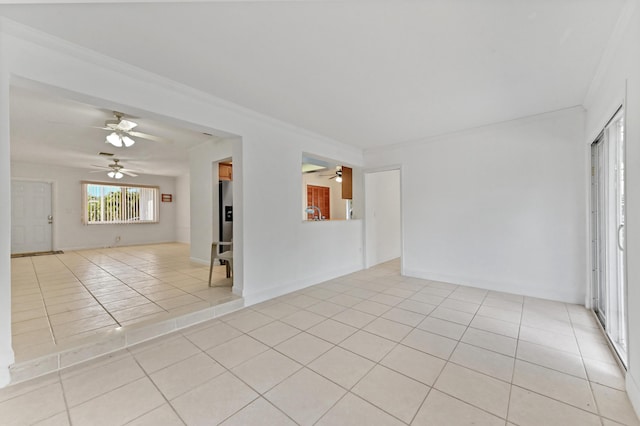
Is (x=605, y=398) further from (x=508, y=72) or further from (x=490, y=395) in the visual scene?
(x=508, y=72)

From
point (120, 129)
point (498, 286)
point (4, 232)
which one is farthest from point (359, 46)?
point (498, 286)

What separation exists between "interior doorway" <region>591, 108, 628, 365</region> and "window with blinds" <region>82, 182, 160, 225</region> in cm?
1076

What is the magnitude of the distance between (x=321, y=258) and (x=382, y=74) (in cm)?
292

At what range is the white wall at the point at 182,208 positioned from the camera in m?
9.02

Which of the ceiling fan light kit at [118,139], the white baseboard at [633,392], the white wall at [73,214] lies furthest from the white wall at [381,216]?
the white wall at [73,214]

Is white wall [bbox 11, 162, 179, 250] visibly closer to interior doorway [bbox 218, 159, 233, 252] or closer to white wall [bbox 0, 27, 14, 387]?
interior doorway [bbox 218, 159, 233, 252]

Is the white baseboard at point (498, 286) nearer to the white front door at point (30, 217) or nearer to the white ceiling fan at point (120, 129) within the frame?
Result: the white ceiling fan at point (120, 129)

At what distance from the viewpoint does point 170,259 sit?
586 centimetres

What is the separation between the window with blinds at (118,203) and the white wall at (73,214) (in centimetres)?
17

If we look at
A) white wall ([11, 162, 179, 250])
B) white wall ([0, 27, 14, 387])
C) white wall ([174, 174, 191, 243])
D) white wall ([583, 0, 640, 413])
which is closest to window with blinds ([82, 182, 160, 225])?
white wall ([11, 162, 179, 250])

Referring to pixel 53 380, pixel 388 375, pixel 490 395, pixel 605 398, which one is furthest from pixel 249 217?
pixel 605 398

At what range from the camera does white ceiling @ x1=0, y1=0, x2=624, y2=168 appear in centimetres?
163

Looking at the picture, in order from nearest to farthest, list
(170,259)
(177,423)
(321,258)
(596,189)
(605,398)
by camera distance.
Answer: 1. (177,423)
2. (605,398)
3. (596,189)
4. (321,258)
5. (170,259)

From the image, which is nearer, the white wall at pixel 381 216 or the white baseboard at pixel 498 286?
the white baseboard at pixel 498 286
